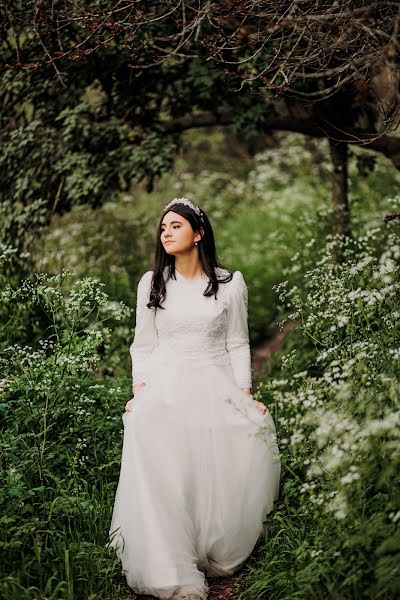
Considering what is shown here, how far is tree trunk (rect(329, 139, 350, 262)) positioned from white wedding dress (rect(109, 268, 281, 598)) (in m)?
3.06

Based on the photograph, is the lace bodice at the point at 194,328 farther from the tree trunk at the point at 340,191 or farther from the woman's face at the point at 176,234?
the tree trunk at the point at 340,191

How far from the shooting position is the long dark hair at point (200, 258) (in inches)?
176

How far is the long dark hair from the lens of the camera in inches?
176

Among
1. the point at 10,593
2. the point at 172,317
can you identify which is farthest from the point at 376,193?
the point at 10,593

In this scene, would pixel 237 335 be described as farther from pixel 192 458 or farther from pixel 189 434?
pixel 192 458

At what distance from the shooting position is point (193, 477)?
4.14m

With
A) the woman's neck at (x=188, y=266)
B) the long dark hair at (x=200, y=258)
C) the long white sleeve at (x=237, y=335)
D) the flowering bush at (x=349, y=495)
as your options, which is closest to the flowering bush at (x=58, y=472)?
the long dark hair at (x=200, y=258)

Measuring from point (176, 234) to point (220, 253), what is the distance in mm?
5386

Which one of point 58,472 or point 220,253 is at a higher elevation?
point 220,253

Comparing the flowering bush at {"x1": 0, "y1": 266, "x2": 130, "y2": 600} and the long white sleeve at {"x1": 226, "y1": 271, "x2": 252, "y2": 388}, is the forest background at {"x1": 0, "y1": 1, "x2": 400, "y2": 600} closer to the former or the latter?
the flowering bush at {"x1": 0, "y1": 266, "x2": 130, "y2": 600}

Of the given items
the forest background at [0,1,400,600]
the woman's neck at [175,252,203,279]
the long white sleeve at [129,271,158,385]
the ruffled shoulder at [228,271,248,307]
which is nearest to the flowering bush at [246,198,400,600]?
the forest background at [0,1,400,600]

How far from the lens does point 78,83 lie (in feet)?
22.4

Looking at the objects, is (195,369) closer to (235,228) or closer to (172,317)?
(172,317)

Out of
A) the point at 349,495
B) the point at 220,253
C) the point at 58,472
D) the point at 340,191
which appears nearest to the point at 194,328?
the point at 58,472
